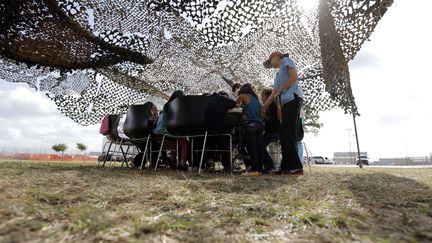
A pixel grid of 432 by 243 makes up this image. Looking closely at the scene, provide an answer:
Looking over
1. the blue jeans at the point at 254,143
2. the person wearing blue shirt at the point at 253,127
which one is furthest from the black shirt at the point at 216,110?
the blue jeans at the point at 254,143

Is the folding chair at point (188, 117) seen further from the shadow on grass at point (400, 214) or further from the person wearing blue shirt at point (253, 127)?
the shadow on grass at point (400, 214)

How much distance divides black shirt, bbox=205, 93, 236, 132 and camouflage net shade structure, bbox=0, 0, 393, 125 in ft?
2.50

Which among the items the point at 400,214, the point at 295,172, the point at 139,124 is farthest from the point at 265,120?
the point at 400,214

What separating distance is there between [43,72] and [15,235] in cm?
493

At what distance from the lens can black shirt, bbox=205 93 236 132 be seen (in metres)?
4.25

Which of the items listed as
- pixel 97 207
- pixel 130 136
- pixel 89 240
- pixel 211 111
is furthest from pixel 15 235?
pixel 130 136

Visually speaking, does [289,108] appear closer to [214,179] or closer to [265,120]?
[265,120]

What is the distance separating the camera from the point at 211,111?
4.28 m

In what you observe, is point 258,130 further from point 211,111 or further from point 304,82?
point 304,82

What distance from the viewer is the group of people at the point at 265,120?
3.85 m

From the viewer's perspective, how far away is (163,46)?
199 inches

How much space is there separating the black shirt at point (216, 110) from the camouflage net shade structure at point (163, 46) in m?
0.76

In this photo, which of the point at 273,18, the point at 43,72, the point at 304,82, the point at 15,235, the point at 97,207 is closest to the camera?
the point at 15,235

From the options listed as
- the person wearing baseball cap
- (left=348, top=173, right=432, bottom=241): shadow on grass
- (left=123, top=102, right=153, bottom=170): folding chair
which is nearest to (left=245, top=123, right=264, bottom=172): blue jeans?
the person wearing baseball cap
